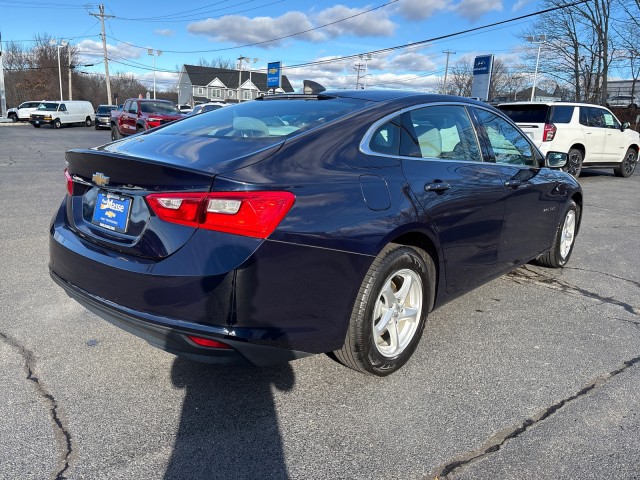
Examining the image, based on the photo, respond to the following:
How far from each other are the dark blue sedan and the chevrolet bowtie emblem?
12 millimetres

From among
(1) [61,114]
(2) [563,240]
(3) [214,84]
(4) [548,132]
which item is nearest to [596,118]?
(4) [548,132]

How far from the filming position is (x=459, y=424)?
254 centimetres

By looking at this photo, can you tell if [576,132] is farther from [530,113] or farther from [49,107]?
[49,107]

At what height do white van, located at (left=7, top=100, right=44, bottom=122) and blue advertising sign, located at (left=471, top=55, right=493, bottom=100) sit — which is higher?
blue advertising sign, located at (left=471, top=55, right=493, bottom=100)

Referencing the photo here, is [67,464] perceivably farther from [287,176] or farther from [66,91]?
[66,91]

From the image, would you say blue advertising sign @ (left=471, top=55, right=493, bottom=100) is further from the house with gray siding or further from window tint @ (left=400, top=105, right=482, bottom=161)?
the house with gray siding

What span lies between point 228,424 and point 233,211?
108 cm

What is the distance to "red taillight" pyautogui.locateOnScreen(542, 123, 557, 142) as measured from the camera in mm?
10852

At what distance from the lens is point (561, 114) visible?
1134 centimetres

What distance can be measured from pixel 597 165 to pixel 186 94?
8590cm

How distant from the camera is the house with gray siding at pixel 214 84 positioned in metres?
87.6

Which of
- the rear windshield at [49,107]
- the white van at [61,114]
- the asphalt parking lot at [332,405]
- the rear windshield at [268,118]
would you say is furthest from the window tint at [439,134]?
the rear windshield at [49,107]

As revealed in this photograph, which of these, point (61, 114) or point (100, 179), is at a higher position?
point (100, 179)

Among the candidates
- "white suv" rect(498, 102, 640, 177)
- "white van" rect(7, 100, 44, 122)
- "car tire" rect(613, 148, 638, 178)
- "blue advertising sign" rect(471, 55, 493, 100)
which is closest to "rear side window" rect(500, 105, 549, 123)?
"white suv" rect(498, 102, 640, 177)
